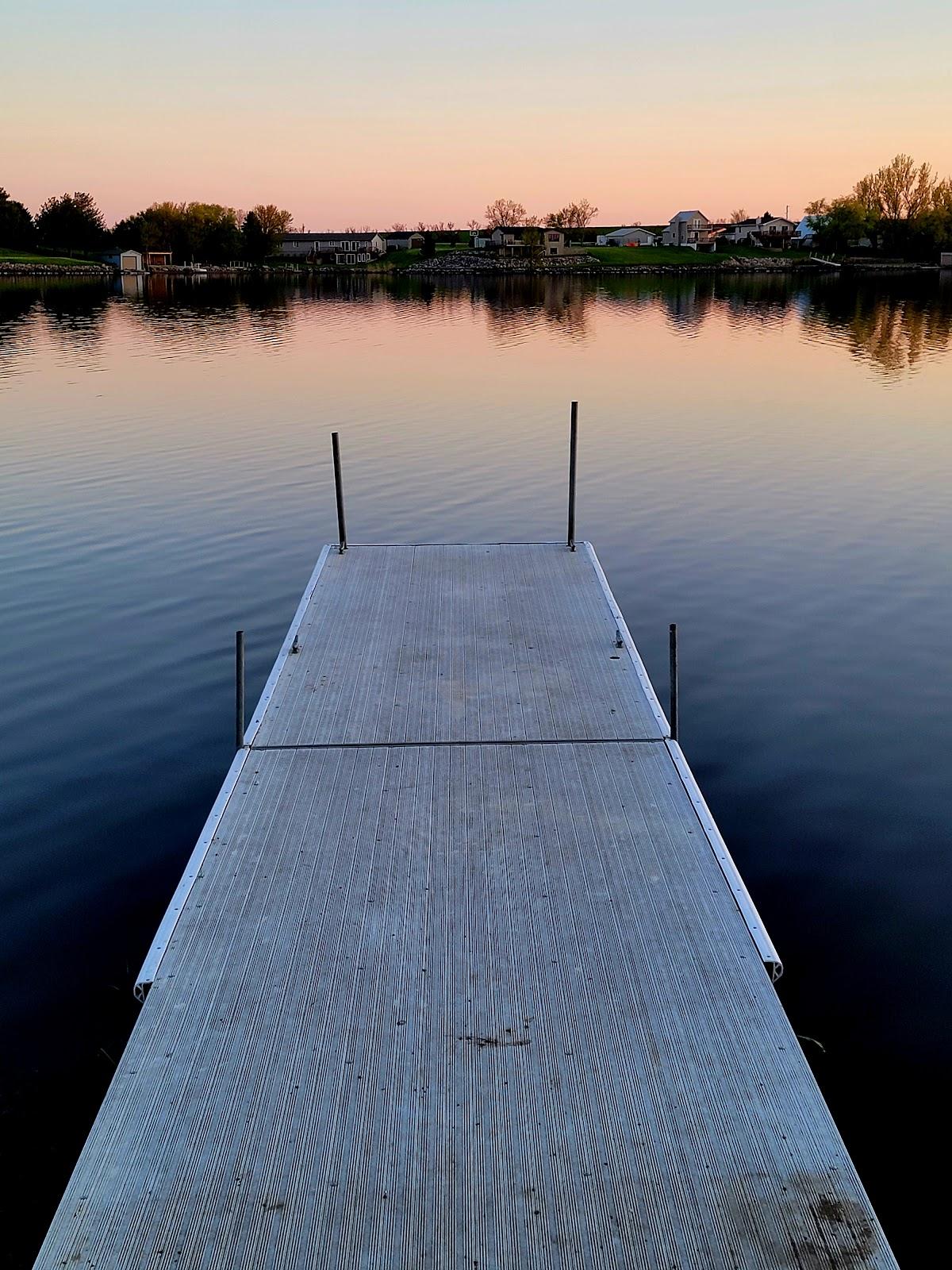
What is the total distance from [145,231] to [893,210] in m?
117

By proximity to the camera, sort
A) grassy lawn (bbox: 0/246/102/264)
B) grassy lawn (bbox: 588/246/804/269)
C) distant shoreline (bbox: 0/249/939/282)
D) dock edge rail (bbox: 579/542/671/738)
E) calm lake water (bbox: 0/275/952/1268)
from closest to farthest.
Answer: calm lake water (bbox: 0/275/952/1268) < dock edge rail (bbox: 579/542/671/738) < distant shoreline (bbox: 0/249/939/282) < grassy lawn (bbox: 0/246/102/264) < grassy lawn (bbox: 588/246/804/269)

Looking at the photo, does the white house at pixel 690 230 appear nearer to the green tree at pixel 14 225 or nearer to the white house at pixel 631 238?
the white house at pixel 631 238

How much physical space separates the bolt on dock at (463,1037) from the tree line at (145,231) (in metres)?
169

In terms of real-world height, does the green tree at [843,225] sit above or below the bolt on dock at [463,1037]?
above

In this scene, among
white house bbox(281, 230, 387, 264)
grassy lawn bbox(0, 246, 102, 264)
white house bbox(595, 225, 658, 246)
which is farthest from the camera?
white house bbox(595, 225, 658, 246)

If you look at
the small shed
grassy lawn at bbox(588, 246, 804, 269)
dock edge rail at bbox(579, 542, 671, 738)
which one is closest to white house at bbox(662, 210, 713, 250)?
grassy lawn at bbox(588, 246, 804, 269)

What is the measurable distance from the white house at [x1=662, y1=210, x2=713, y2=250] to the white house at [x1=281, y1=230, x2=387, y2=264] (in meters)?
55.2

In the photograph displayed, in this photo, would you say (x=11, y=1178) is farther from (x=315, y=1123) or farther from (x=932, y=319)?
(x=932, y=319)

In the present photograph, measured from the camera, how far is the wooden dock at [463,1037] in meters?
5.02

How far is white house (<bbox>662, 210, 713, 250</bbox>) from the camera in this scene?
6969 inches

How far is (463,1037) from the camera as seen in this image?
20.4ft

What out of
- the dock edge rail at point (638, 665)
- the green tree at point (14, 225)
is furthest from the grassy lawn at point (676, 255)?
the dock edge rail at point (638, 665)

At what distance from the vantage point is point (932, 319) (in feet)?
217

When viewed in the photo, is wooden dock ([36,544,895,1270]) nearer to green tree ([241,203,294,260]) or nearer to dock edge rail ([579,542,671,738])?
dock edge rail ([579,542,671,738])
